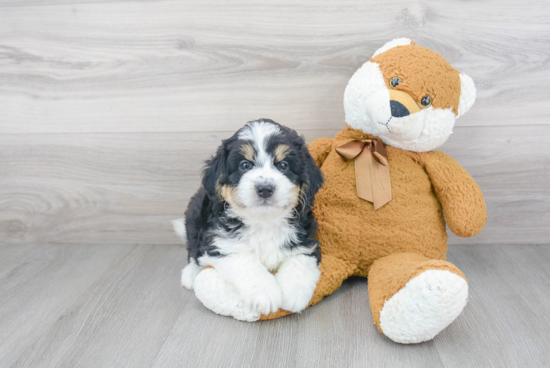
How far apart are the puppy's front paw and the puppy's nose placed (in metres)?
0.30

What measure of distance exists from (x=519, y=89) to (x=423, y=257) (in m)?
0.93

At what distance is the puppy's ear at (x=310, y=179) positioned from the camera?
1.38 metres

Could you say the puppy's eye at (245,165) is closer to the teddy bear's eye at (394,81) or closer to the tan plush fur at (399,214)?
the tan plush fur at (399,214)

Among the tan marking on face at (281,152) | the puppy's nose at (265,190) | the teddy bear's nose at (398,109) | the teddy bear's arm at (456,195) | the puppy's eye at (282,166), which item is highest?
the teddy bear's nose at (398,109)

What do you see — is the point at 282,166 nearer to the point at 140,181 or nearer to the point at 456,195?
the point at 456,195

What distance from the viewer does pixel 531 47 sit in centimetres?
176

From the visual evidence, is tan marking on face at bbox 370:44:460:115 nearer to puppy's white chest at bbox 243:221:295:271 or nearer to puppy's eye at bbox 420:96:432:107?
puppy's eye at bbox 420:96:432:107

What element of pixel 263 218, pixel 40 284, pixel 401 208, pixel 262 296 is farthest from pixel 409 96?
pixel 40 284

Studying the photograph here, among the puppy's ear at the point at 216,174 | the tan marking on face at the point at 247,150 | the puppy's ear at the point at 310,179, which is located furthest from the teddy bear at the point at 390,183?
the tan marking on face at the point at 247,150

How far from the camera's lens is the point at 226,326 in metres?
1.41

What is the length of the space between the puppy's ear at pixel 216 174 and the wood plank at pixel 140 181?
1.91ft

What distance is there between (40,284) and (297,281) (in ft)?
3.77

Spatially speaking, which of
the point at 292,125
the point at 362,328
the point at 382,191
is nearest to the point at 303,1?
the point at 292,125

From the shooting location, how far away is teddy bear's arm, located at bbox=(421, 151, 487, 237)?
1.48 m
